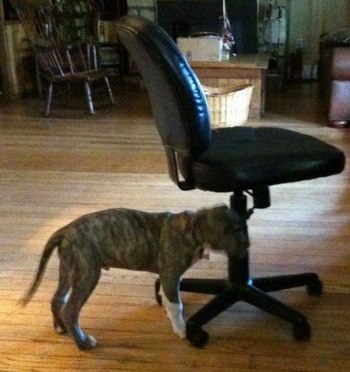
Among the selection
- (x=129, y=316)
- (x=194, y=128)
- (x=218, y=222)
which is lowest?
(x=129, y=316)

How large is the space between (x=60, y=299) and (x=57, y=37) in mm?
3308

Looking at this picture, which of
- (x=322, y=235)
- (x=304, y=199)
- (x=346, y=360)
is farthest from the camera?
(x=304, y=199)

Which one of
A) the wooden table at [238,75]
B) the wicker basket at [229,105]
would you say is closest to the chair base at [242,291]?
the wicker basket at [229,105]

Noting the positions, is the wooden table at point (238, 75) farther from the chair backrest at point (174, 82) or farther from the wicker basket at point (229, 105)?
the chair backrest at point (174, 82)

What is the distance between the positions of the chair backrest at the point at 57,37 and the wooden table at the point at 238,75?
0.88 meters

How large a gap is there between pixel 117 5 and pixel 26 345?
4.65 meters

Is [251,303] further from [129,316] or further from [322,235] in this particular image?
[322,235]

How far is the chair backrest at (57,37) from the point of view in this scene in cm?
465

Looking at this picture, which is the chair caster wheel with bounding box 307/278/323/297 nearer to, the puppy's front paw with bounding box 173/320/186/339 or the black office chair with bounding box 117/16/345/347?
the black office chair with bounding box 117/16/345/347

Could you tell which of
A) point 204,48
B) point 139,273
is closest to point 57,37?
point 204,48

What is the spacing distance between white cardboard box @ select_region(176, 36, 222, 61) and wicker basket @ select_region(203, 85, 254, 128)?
1.32ft

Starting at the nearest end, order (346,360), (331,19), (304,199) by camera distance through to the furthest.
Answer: (346,360)
(304,199)
(331,19)

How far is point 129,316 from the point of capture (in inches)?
79.4

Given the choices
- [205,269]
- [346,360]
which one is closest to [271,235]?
[205,269]
